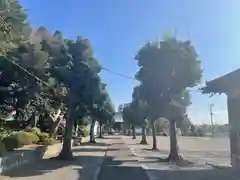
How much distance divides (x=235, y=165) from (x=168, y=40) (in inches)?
348

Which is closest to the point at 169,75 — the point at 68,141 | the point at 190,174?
the point at 68,141

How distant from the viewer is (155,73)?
23719 millimetres

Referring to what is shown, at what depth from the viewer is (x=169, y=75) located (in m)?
23.5

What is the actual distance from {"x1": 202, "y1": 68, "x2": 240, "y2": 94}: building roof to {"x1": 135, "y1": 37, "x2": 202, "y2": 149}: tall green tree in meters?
4.63

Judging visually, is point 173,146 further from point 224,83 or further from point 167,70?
point 224,83

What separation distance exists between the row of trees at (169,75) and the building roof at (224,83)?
469cm

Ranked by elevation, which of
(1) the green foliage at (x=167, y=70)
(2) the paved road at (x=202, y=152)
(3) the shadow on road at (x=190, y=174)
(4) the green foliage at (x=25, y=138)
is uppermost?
(1) the green foliage at (x=167, y=70)

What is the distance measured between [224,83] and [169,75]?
22.3 feet

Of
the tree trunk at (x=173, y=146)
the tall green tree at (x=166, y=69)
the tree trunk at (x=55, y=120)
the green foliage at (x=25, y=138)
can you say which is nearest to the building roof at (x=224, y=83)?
the tall green tree at (x=166, y=69)

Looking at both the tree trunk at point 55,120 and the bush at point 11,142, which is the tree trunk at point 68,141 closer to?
the bush at point 11,142

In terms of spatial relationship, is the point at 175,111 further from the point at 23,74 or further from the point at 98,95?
the point at 23,74

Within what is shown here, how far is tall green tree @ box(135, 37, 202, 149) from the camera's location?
915 inches

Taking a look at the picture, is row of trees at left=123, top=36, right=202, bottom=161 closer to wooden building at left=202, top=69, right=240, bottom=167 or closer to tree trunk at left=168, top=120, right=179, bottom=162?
tree trunk at left=168, top=120, right=179, bottom=162

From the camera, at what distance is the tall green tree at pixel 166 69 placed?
23234mm
